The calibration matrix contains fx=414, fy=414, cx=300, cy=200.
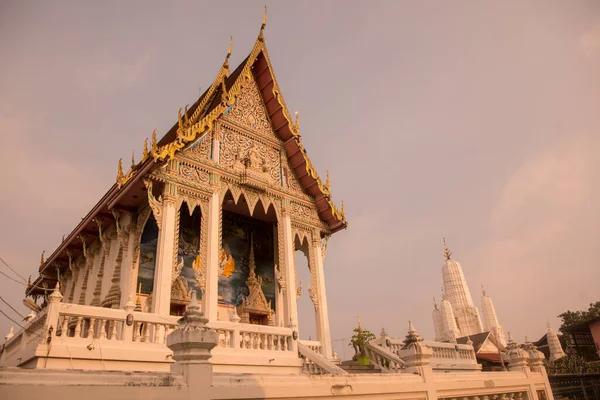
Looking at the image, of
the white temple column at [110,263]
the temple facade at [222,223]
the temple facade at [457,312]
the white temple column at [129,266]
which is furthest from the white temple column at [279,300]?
the temple facade at [457,312]

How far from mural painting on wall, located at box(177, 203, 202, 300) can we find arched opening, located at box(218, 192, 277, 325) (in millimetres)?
825

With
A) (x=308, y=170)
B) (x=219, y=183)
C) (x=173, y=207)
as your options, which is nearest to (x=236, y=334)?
(x=173, y=207)

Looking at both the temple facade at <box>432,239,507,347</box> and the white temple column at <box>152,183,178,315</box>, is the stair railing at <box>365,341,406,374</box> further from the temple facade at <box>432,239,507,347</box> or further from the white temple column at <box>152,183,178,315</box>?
the temple facade at <box>432,239,507,347</box>

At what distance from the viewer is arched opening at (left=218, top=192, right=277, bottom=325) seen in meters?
12.1

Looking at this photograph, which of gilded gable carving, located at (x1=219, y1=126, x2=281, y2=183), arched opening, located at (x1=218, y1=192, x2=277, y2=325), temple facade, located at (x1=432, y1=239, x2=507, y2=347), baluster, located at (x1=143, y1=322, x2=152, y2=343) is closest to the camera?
baluster, located at (x1=143, y1=322, x2=152, y2=343)

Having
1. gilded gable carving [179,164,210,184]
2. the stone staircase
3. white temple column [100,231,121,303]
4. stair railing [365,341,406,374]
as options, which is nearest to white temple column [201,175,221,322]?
gilded gable carving [179,164,210,184]

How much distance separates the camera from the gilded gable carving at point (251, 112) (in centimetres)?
1271

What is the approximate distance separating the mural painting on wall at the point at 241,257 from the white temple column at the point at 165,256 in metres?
2.92

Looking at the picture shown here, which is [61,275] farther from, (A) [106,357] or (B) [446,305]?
(B) [446,305]

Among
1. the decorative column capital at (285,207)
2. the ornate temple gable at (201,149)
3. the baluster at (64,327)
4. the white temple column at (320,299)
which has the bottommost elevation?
the baluster at (64,327)

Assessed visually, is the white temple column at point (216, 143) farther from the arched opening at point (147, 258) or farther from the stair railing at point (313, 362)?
the stair railing at point (313, 362)

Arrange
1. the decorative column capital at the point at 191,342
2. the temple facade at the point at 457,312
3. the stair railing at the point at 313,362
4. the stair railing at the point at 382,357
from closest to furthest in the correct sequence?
the decorative column capital at the point at 191,342
the stair railing at the point at 313,362
the stair railing at the point at 382,357
the temple facade at the point at 457,312

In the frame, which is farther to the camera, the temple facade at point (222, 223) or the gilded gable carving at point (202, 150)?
the gilded gable carving at point (202, 150)

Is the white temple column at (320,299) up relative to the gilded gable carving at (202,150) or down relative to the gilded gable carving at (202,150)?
down
